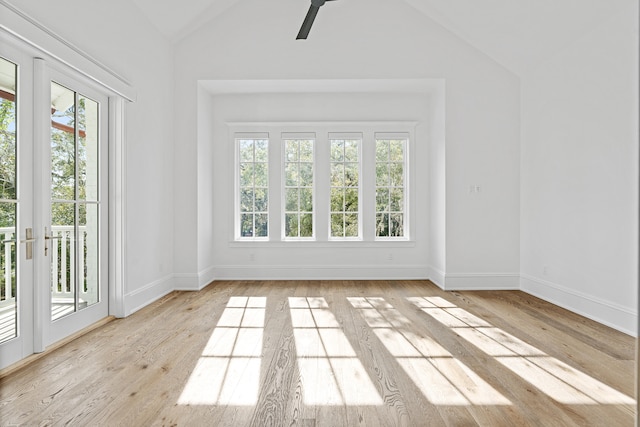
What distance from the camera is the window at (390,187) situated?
19.6 ft

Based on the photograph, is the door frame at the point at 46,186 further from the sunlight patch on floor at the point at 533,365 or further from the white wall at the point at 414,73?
the sunlight patch on floor at the point at 533,365

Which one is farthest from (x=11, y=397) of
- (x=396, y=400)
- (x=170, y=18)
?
(x=170, y=18)

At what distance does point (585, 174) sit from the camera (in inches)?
153

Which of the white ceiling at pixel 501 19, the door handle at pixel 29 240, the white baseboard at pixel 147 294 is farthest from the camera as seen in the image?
the white baseboard at pixel 147 294

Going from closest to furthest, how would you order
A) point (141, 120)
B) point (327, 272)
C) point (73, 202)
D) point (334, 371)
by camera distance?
1. point (334, 371)
2. point (73, 202)
3. point (141, 120)
4. point (327, 272)

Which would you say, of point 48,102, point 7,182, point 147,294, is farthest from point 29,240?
point 147,294

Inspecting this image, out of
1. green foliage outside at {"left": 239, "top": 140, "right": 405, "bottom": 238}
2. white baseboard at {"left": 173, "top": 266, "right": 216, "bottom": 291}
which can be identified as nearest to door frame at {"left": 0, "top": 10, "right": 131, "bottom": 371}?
white baseboard at {"left": 173, "top": 266, "right": 216, "bottom": 291}

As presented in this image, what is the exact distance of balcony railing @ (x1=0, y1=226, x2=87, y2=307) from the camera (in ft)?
8.46

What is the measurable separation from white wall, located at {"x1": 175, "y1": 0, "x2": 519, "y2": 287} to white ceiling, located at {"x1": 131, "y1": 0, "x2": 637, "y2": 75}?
161 millimetres

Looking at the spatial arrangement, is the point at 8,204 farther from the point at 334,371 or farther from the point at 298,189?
the point at 298,189

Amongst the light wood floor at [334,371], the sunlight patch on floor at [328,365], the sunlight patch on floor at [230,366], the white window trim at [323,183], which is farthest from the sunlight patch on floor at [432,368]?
the white window trim at [323,183]

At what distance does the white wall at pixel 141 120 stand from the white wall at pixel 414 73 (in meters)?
0.37

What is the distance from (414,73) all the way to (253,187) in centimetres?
288

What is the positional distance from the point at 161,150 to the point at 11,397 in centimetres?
323
